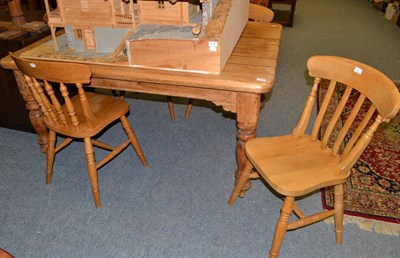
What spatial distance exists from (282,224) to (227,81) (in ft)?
2.28

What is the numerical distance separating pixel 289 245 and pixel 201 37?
1.12 m

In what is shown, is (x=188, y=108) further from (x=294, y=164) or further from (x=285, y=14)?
(x=285, y=14)

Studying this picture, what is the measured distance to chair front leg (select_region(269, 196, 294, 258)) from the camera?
5.02 feet

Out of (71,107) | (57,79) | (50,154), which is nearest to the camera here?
(57,79)

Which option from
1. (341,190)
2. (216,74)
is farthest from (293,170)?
(216,74)

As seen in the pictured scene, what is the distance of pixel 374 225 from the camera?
187 cm

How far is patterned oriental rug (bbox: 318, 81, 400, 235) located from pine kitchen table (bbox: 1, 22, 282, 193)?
2.27 ft

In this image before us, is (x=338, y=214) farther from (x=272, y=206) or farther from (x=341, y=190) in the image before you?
(x=272, y=206)

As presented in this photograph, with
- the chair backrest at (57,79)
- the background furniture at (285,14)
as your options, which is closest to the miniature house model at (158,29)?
the chair backrest at (57,79)

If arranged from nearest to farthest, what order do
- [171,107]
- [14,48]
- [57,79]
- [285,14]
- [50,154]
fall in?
1. [57,79]
2. [50,154]
3. [14,48]
4. [171,107]
5. [285,14]

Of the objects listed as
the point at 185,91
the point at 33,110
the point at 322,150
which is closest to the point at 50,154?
the point at 33,110

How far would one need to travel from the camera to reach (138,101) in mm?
3068

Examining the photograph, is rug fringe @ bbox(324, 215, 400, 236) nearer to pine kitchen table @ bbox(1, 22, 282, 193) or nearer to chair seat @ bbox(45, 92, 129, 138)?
pine kitchen table @ bbox(1, 22, 282, 193)

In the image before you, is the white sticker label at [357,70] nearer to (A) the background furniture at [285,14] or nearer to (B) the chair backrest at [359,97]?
(B) the chair backrest at [359,97]
